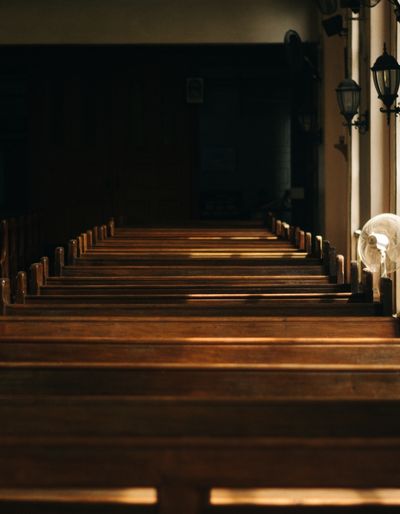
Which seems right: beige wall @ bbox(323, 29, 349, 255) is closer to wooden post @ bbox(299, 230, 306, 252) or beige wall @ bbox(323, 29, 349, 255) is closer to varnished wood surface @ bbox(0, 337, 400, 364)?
wooden post @ bbox(299, 230, 306, 252)

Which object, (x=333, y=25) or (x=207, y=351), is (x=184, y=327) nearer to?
(x=207, y=351)

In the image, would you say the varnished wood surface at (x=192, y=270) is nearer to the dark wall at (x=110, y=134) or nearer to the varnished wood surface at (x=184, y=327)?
the varnished wood surface at (x=184, y=327)

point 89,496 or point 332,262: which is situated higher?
point 332,262

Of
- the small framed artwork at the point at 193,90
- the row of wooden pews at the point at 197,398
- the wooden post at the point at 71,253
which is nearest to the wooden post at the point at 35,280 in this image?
the row of wooden pews at the point at 197,398

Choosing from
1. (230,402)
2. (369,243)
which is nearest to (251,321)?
(230,402)

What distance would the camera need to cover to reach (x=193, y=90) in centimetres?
1455

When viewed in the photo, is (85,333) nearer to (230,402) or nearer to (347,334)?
(347,334)

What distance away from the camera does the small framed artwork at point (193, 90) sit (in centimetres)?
1451

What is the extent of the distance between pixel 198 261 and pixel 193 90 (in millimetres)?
7769

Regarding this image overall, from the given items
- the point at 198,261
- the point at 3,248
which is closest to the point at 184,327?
the point at 198,261

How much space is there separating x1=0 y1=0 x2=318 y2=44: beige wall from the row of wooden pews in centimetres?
768

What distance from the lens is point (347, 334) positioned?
13.6 ft

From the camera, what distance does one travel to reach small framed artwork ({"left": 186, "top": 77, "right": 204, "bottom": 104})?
14.5 m

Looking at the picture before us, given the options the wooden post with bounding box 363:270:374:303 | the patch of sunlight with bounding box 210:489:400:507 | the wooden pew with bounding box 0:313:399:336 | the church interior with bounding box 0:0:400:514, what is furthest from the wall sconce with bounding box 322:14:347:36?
the patch of sunlight with bounding box 210:489:400:507
